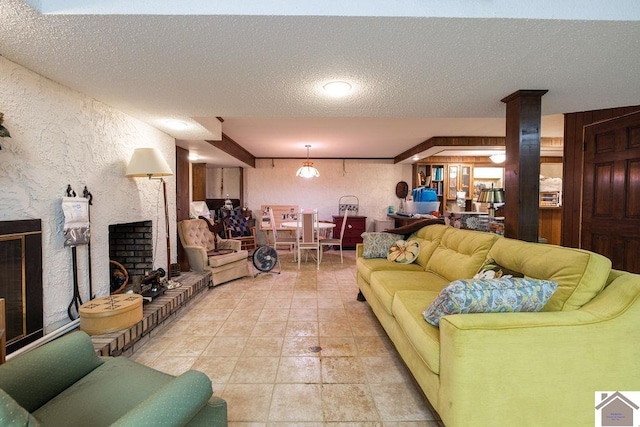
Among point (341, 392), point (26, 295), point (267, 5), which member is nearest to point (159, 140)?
point (26, 295)

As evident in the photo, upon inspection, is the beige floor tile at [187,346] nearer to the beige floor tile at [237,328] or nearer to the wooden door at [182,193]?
the beige floor tile at [237,328]

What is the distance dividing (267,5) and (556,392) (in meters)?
2.14

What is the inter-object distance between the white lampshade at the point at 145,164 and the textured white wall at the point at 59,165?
135 mm

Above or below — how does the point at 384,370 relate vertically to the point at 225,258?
below

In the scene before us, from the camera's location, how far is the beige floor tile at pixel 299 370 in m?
1.86

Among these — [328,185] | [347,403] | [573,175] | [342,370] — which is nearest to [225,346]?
Result: [342,370]

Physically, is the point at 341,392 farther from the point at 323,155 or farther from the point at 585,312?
the point at 323,155

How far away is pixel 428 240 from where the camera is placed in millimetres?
3084

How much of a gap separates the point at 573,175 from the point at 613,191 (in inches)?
19.0

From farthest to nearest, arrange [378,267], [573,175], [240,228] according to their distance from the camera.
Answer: [240,228]
[573,175]
[378,267]

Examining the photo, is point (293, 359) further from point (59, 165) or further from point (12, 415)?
point (59, 165)

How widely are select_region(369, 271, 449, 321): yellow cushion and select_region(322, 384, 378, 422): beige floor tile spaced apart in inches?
22.9

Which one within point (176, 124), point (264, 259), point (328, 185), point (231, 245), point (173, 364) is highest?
point (176, 124)

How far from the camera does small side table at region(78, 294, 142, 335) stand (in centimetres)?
202
